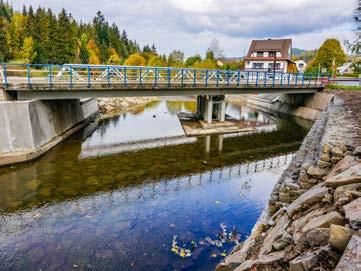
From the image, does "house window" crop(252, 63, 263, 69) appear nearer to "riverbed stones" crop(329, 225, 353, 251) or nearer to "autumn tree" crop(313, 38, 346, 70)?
"autumn tree" crop(313, 38, 346, 70)

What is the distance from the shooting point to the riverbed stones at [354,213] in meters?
4.43

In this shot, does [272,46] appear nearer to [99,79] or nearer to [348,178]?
[99,79]

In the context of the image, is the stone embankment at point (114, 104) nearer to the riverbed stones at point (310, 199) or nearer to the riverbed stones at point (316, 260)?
the riverbed stones at point (310, 199)

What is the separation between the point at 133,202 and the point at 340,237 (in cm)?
1016

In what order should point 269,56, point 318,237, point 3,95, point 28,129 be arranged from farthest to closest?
1. point 269,56
2. point 3,95
3. point 28,129
4. point 318,237

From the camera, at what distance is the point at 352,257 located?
3.75 meters

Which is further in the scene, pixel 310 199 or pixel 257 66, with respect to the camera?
pixel 257 66

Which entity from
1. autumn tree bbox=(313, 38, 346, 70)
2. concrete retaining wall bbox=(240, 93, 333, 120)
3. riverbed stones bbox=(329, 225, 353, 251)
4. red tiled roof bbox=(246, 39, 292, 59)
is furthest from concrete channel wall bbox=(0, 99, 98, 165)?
autumn tree bbox=(313, 38, 346, 70)

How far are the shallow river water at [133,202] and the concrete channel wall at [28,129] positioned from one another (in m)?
0.69

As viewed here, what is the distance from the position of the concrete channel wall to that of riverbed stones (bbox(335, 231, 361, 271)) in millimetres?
17342

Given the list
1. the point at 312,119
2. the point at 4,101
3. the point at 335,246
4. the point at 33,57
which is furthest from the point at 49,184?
the point at 33,57

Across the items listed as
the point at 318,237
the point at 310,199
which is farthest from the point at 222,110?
the point at 318,237

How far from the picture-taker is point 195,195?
14320 millimetres

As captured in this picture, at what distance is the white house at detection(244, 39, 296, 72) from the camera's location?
6994 cm
